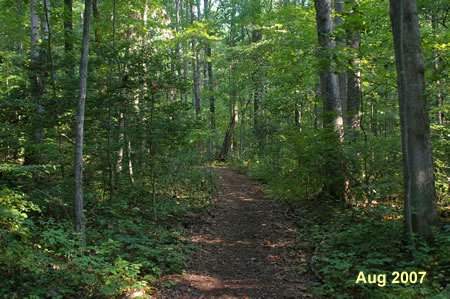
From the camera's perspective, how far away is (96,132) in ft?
24.1

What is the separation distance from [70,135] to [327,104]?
7.67m

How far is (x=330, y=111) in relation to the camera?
24.4ft

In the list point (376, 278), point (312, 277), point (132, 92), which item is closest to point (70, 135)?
point (132, 92)

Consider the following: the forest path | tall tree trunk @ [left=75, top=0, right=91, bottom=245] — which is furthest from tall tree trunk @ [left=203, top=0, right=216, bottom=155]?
tall tree trunk @ [left=75, top=0, right=91, bottom=245]

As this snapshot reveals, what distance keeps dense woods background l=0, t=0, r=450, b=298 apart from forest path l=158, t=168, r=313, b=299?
0.36 meters

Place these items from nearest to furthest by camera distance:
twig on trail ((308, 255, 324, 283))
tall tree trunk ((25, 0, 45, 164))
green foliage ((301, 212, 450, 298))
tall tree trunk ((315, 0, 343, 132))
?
green foliage ((301, 212, 450, 298)) < twig on trail ((308, 255, 324, 283)) < tall tree trunk ((25, 0, 45, 164)) < tall tree trunk ((315, 0, 343, 132))

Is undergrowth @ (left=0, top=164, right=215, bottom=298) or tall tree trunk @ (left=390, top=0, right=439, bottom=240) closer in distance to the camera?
undergrowth @ (left=0, top=164, right=215, bottom=298)

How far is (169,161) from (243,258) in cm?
361

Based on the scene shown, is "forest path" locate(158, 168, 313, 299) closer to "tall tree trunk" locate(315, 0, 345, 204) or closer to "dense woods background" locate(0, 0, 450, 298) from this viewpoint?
"dense woods background" locate(0, 0, 450, 298)

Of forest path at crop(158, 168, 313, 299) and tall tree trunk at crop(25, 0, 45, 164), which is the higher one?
A: tall tree trunk at crop(25, 0, 45, 164)

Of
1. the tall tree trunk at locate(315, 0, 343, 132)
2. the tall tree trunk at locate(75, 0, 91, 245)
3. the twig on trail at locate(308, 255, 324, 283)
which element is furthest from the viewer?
the tall tree trunk at locate(315, 0, 343, 132)

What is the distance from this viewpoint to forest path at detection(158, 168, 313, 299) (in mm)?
4168

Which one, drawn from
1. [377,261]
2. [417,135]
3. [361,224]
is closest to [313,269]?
[377,261]

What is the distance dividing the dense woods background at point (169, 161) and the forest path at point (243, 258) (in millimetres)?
363
